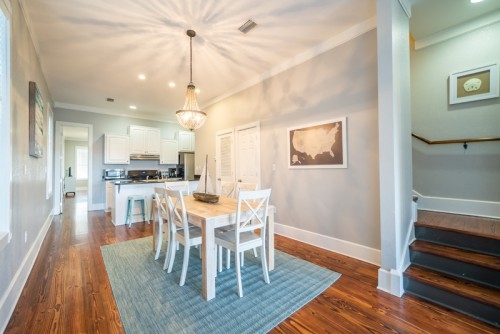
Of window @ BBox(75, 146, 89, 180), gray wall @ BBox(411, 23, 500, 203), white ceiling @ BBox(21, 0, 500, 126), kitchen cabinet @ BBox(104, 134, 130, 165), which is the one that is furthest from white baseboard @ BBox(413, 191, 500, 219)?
window @ BBox(75, 146, 89, 180)

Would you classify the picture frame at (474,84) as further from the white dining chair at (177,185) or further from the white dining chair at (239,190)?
the white dining chair at (177,185)

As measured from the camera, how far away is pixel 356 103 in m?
2.68

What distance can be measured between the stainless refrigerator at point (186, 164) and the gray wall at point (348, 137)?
385cm

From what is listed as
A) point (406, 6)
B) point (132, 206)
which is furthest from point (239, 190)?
point (132, 206)

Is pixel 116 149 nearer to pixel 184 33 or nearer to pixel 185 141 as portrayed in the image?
pixel 185 141

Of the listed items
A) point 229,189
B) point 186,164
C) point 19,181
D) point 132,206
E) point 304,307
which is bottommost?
point 304,307

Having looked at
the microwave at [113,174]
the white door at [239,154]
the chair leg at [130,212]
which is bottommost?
the chair leg at [130,212]

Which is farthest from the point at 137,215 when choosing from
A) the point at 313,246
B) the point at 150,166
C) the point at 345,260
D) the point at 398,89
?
the point at 398,89

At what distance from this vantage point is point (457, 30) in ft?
8.94

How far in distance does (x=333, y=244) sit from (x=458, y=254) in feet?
4.14

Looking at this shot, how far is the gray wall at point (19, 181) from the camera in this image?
5.76ft

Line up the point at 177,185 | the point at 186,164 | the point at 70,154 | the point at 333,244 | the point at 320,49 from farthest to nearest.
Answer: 1. the point at 70,154
2. the point at 186,164
3. the point at 177,185
4. the point at 320,49
5. the point at 333,244

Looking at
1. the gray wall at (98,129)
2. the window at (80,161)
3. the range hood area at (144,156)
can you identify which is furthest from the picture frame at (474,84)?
the window at (80,161)

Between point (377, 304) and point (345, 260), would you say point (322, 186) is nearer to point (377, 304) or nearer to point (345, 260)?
point (345, 260)
